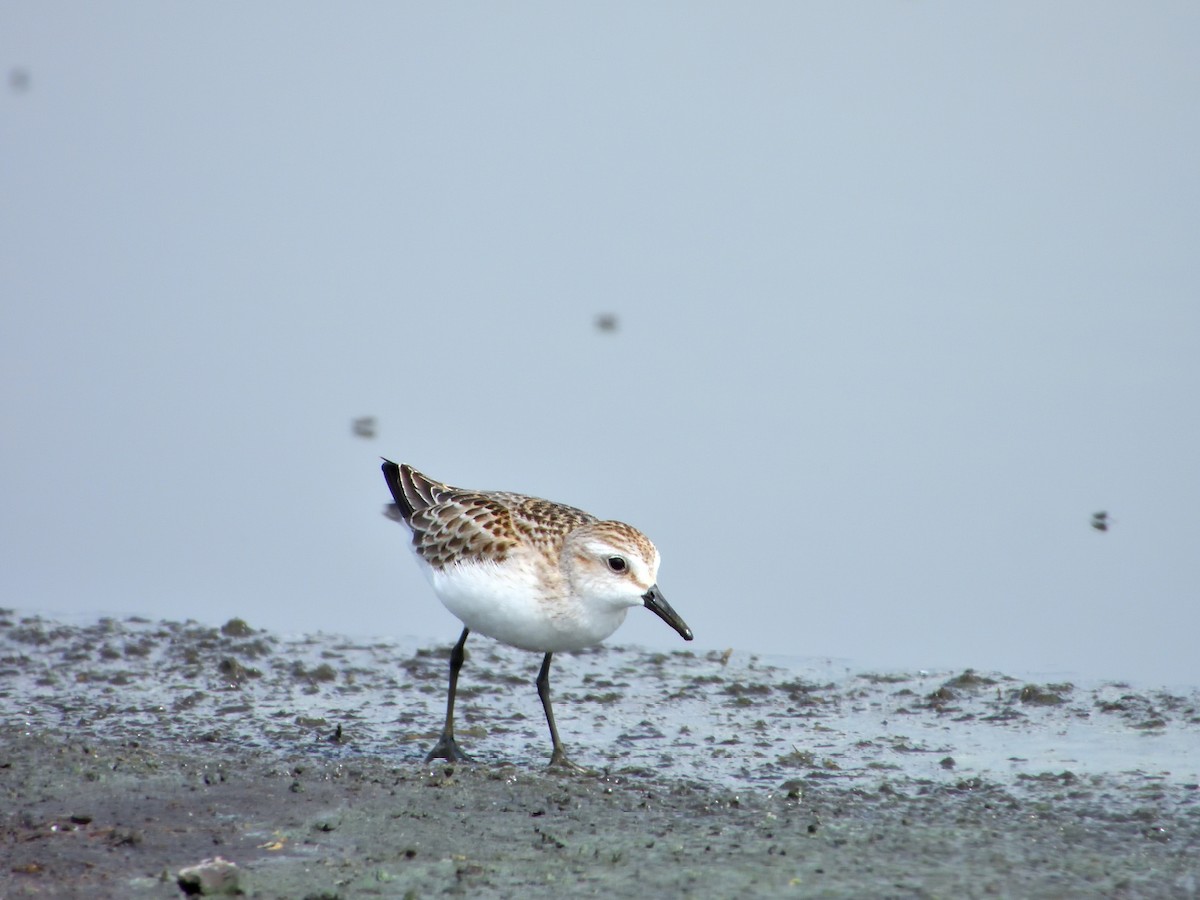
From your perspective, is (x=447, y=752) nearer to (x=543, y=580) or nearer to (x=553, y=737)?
(x=553, y=737)

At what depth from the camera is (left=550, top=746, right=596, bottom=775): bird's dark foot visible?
641 centimetres

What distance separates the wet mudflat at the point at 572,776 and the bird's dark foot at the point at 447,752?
0.46ft

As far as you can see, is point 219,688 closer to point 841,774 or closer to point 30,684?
point 30,684

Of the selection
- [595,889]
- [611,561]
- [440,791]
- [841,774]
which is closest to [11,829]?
[440,791]

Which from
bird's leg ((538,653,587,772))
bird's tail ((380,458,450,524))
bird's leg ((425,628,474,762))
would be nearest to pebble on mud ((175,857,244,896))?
bird's leg ((425,628,474,762))

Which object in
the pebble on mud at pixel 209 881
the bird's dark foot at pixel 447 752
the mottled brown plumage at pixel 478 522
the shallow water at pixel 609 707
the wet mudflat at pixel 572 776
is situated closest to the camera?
the pebble on mud at pixel 209 881

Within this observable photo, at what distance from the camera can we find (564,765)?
21.2ft

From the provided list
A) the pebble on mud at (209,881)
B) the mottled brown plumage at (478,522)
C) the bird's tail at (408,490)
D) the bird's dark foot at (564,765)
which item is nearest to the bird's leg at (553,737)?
the bird's dark foot at (564,765)

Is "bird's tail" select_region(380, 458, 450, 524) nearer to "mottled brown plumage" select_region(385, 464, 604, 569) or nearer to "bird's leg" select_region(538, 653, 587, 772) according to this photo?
"mottled brown plumage" select_region(385, 464, 604, 569)

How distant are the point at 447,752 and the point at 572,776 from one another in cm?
66

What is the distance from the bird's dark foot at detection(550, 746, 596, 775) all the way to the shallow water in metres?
0.18

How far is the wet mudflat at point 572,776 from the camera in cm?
503

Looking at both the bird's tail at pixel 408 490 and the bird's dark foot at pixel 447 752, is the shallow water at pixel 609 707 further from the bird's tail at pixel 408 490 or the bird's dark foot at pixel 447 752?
the bird's tail at pixel 408 490

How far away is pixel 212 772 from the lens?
19.9ft
